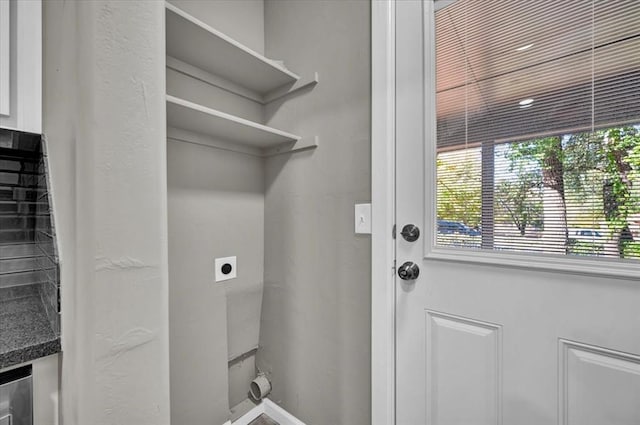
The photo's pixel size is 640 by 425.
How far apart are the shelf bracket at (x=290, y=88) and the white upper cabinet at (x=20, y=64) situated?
840 millimetres

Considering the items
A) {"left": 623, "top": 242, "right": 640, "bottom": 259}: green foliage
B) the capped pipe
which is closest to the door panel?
{"left": 623, "top": 242, "right": 640, "bottom": 259}: green foliage

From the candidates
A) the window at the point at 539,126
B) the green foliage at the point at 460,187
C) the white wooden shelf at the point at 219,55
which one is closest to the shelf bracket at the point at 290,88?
the white wooden shelf at the point at 219,55

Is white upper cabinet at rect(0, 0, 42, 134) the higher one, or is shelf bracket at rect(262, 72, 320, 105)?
shelf bracket at rect(262, 72, 320, 105)

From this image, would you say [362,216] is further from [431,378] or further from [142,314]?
[142,314]

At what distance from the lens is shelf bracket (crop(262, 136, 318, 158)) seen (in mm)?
1290

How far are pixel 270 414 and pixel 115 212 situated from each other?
137 centimetres

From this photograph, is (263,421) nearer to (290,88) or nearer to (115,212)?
(115,212)

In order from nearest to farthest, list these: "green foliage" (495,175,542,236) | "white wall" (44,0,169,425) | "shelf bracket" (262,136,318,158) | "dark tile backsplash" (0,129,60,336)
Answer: "white wall" (44,0,169,425) → "green foliage" (495,175,542,236) → "dark tile backsplash" (0,129,60,336) → "shelf bracket" (262,136,318,158)

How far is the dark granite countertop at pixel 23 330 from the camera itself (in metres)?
0.65

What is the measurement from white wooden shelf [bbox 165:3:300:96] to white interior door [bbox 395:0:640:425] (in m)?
0.56

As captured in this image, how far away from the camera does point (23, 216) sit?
1.10 m

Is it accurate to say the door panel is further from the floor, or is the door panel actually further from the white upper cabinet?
the white upper cabinet

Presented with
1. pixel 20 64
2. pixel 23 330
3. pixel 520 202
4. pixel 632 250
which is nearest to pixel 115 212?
pixel 23 330

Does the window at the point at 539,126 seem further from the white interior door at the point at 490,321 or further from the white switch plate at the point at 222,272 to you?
the white switch plate at the point at 222,272
